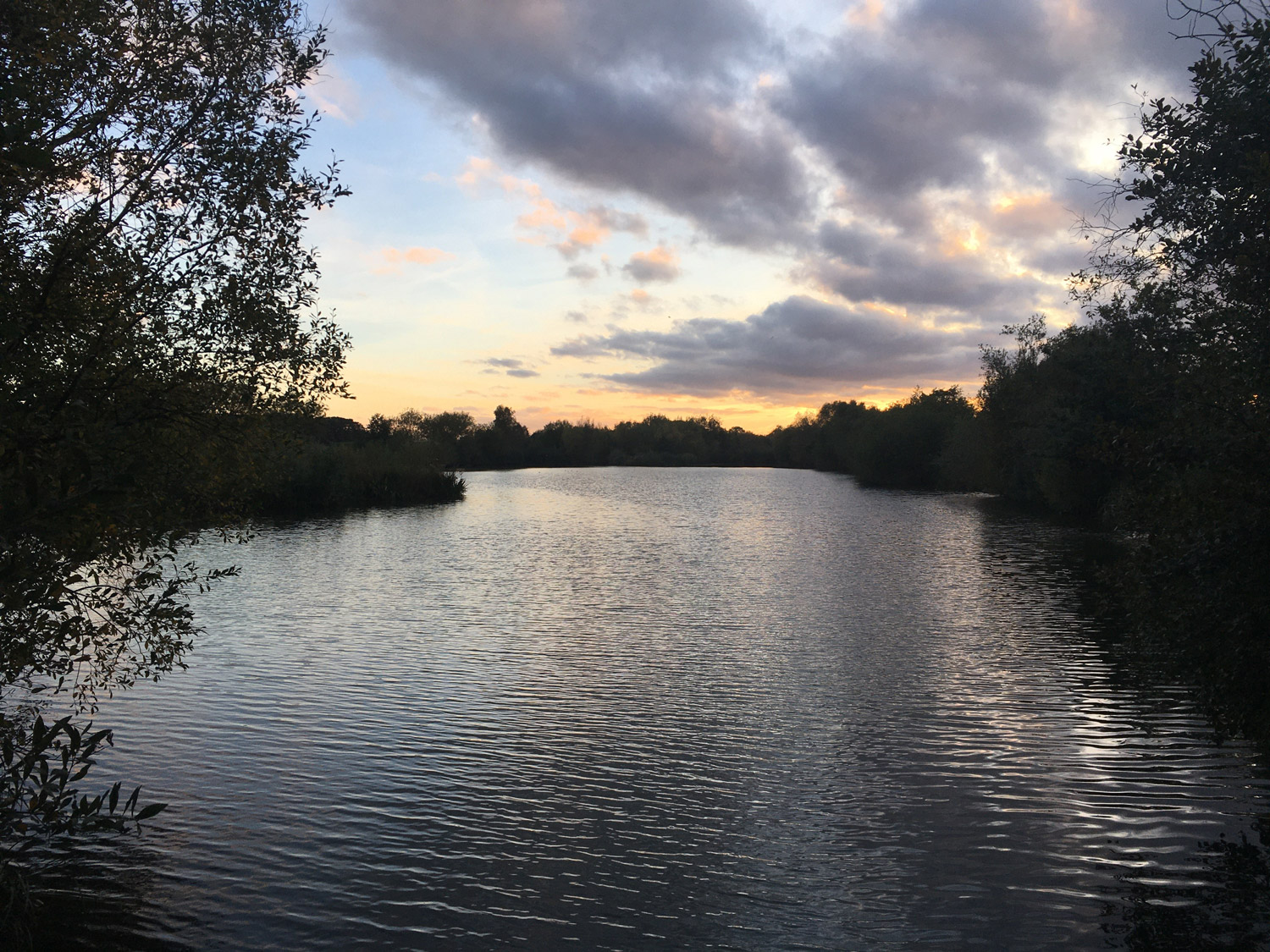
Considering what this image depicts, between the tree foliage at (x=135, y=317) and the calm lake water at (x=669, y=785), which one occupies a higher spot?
the tree foliage at (x=135, y=317)

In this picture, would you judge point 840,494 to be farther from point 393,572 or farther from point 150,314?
point 150,314

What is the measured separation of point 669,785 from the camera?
11.1 meters

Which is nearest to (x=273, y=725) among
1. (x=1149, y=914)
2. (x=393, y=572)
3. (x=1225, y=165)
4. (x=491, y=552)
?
(x=1149, y=914)

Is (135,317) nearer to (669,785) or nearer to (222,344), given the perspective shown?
(222,344)

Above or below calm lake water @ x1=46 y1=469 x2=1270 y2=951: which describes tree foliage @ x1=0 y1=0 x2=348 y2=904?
above

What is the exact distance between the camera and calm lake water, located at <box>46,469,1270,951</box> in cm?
780

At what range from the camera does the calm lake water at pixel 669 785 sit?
7.80 metres

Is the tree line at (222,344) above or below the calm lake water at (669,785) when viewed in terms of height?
above

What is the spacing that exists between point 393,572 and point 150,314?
20.4 m

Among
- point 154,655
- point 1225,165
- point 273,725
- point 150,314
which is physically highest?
point 1225,165

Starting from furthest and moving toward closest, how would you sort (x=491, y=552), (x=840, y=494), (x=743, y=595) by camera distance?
(x=840, y=494)
(x=491, y=552)
(x=743, y=595)

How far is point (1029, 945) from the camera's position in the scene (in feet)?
24.2

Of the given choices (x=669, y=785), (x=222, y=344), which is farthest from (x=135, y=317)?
(x=669, y=785)

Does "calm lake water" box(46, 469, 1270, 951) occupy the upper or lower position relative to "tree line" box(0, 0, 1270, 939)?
lower
